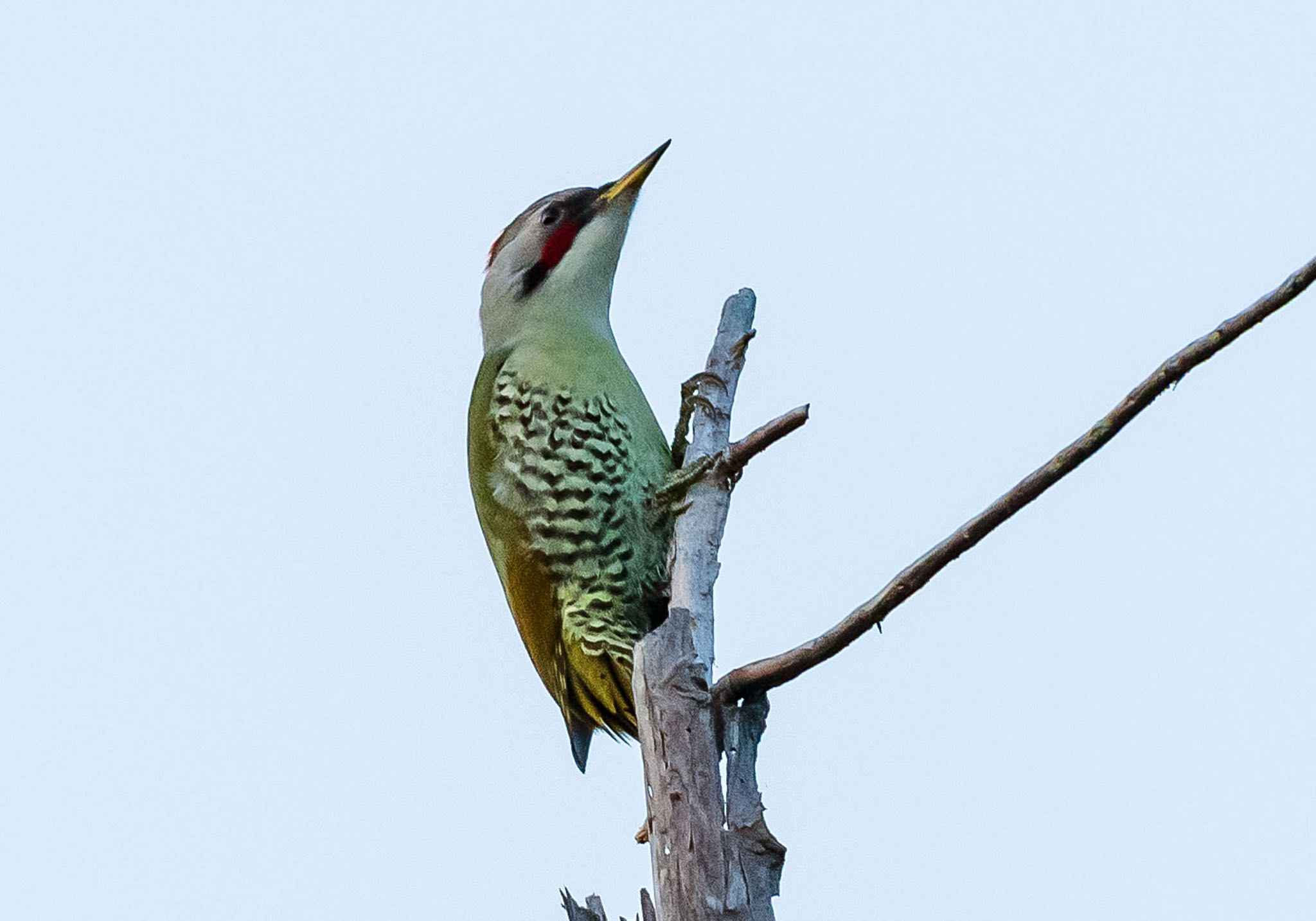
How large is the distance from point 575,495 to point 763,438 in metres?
1.13

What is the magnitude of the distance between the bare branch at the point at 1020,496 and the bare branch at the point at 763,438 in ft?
2.72

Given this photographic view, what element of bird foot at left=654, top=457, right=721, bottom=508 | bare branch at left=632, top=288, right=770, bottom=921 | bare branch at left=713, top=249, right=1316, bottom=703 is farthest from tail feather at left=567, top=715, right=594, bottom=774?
bare branch at left=713, top=249, right=1316, bottom=703

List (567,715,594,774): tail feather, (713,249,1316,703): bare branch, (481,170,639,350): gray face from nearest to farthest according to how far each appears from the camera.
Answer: (713,249,1316,703): bare branch → (567,715,594,774): tail feather → (481,170,639,350): gray face

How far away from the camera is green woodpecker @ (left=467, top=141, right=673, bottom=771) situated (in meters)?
5.48

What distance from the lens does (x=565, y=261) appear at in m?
6.25

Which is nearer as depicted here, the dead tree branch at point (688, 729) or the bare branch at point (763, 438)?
the dead tree branch at point (688, 729)

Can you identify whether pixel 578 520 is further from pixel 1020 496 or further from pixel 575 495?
pixel 1020 496

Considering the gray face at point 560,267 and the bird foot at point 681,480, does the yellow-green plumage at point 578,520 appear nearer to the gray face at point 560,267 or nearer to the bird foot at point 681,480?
the bird foot at point 681,480

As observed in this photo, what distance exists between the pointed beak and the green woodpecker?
261mm

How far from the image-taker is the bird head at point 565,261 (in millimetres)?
6152

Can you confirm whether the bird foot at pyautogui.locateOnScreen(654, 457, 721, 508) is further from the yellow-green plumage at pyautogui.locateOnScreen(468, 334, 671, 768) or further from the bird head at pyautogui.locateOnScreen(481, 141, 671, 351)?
the bird head at pyautogui.locateOnScreen(481, 141, 671, 351)

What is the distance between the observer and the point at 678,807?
3.88 meters

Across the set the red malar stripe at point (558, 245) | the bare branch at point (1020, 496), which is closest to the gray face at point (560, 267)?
the red malar stripe at point (558, 245)

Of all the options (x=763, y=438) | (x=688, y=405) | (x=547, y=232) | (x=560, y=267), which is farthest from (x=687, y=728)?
(x=547, y=232)
